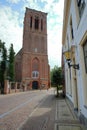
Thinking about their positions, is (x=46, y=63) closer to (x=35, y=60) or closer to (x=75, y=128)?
(x=35, y=60)

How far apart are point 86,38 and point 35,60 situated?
151ft

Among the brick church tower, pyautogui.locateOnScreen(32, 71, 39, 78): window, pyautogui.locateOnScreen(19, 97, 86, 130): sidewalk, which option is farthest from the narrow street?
pyautogui.locateOnScreen(32, 71, 39, 78): window

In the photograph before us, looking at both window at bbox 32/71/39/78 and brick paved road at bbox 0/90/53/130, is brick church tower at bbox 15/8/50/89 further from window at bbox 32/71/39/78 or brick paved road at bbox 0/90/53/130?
brick paved road at bbox 0/90/53/130

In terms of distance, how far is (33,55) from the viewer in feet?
164

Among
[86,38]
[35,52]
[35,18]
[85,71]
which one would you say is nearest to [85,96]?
[85,71]

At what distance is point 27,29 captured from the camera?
5097 centimetres

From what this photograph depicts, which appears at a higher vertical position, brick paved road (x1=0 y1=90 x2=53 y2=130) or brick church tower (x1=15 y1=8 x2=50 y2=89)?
brick church tower (x1=15 y1=8 x2=50 y2=89)

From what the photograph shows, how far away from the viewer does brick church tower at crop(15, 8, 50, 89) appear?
47906mm

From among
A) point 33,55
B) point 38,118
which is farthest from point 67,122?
point 33,55

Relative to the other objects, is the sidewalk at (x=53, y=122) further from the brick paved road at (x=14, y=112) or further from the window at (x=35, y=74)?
the window at (x=35, y=74)

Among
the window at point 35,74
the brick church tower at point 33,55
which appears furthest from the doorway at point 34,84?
the window at point 35,74

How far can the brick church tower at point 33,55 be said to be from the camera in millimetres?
47906

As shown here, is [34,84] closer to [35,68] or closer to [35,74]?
[35,74]

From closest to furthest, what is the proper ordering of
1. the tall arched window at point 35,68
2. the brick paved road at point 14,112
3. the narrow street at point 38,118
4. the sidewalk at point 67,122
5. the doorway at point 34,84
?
the sidewalk at point 67,122, the narrow street at point 38,118, the brick paved road at point 14,112, the doorway at point 34,84, the tall arched window at point 35,68
